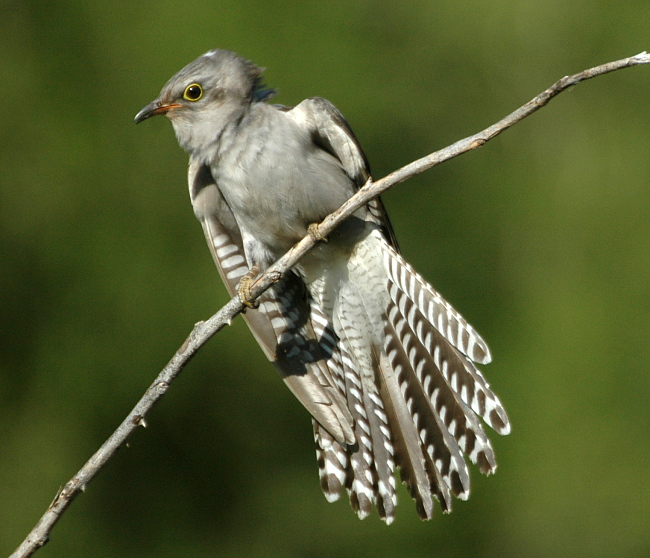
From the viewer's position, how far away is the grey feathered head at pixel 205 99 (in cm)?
356

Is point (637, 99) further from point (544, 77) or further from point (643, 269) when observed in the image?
point (643, 269)

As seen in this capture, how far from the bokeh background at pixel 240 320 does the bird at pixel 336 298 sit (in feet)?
9.67

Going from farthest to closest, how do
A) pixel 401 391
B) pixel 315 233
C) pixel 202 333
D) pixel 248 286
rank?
1. pixel 401 391
2. pixel 248 286
3. pixel 315 233
4. pixel 202 333

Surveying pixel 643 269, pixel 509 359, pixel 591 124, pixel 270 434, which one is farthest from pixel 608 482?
pixel 591 124

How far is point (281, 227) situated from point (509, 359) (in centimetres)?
487

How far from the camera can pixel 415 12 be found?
9438 millimetres

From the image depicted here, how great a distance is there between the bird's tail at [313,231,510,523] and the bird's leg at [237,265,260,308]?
0.43 metres

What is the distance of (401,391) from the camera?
3598 millimetres

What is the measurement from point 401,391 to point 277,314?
72cm

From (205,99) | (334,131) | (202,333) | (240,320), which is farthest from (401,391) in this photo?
(240,320)

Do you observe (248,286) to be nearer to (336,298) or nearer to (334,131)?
(336,298)

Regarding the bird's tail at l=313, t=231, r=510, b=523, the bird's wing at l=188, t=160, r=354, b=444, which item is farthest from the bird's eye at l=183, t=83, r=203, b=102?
the bird's tail at l=313, t=231, r=510, b=523

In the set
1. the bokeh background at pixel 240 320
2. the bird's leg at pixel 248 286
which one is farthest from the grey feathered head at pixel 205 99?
the bokeh background at pixel 240 320

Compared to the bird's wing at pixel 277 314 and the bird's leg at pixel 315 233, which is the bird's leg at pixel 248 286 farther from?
the bird's leg at pixel 315 233
